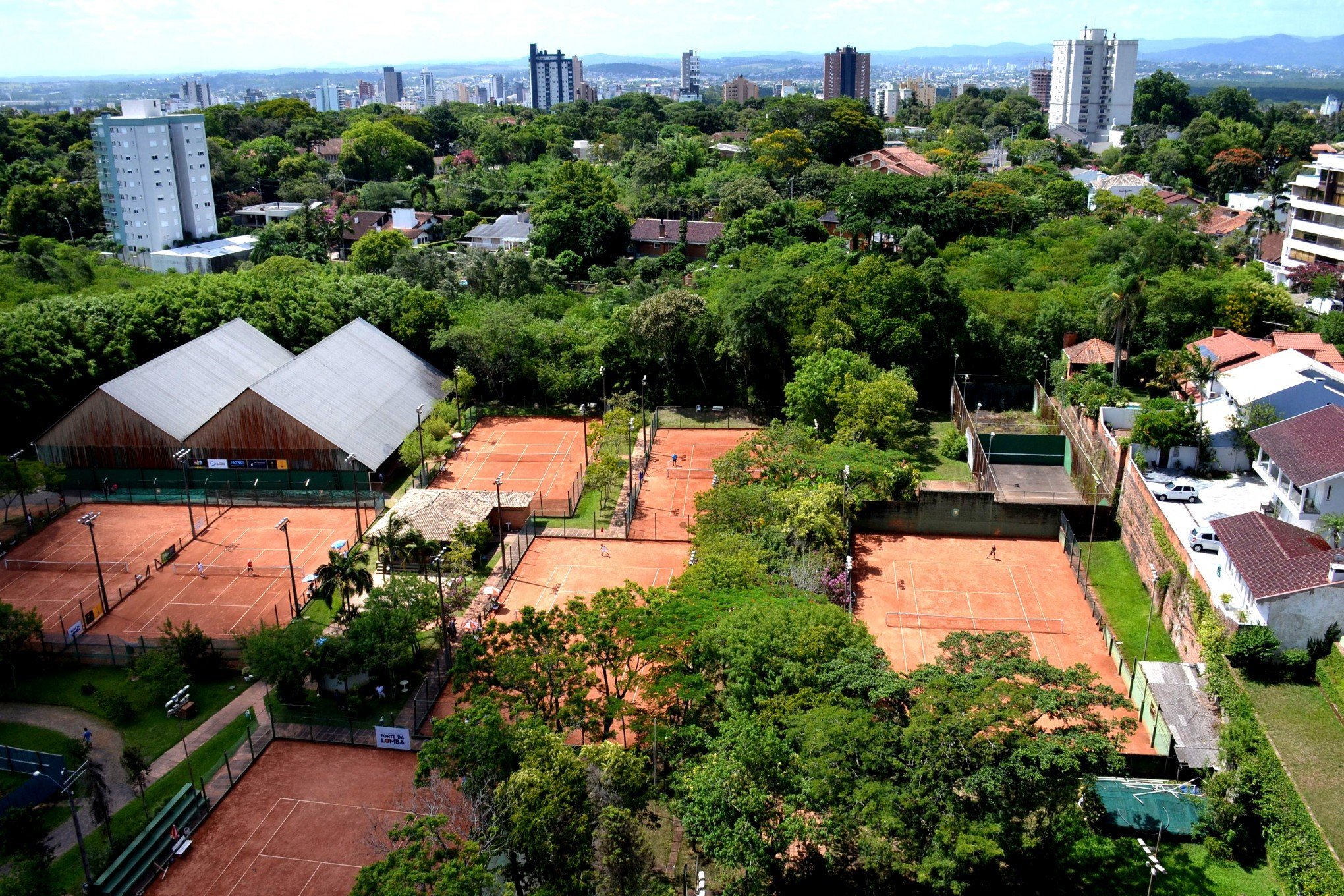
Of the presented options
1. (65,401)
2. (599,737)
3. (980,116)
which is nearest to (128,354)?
(65,401)

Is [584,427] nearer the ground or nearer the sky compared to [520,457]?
nearer the sky

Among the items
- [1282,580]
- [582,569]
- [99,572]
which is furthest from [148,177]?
[1282,580]

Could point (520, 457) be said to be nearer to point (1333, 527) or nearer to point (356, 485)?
point (356, 485)

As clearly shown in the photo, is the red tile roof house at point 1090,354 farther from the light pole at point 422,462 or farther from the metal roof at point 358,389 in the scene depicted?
the metal roof at point 358,389

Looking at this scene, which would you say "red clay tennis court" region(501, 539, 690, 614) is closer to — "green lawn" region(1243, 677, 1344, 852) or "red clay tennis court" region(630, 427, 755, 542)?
"red clay tennis court" region(630, 427, 755, 542)

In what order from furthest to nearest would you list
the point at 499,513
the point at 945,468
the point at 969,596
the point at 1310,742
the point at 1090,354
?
the point at 1090,354, the point at 945,468, the point at 499,513, the point at 969,596, the point at 1310,742
